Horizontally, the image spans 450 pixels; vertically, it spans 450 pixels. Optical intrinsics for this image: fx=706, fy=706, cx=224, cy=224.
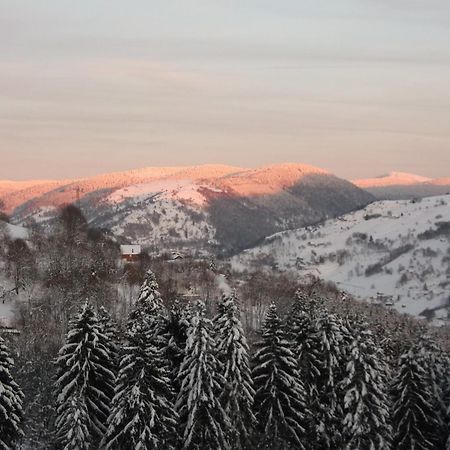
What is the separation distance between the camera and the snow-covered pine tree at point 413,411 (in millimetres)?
53938

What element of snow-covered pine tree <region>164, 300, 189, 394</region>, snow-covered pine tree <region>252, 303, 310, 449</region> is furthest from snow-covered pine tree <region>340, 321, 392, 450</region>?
snow-covered pine tree <region>164, 300, 189, 394</region>

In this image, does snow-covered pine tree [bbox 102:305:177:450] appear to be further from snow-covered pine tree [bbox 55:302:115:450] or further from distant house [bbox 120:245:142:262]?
distant house [bbox 120:245:142:262]

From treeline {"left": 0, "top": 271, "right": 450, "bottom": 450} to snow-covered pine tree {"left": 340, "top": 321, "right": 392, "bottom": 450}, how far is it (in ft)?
0.25

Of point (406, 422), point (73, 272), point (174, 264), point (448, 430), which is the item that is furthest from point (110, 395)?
point (174, 264)

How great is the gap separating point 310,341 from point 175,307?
10.8 meters

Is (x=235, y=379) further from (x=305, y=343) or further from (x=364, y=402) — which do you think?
(x=364, y=402)

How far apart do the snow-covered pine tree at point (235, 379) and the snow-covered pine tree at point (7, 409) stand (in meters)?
13.8

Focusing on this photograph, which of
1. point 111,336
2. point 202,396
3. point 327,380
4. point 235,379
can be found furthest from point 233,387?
point 111,336

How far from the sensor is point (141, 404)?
45094 millimetres

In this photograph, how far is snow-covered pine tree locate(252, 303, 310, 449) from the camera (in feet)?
165

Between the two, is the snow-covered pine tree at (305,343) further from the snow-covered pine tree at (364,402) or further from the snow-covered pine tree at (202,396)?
the snow-covered pine tree at (202,396)

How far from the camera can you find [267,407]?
50.9m

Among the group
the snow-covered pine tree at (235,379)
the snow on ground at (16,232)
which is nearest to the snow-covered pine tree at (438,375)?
the snow-covered pine tree at (235,379)

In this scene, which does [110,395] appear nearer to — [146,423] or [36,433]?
[146,423]
